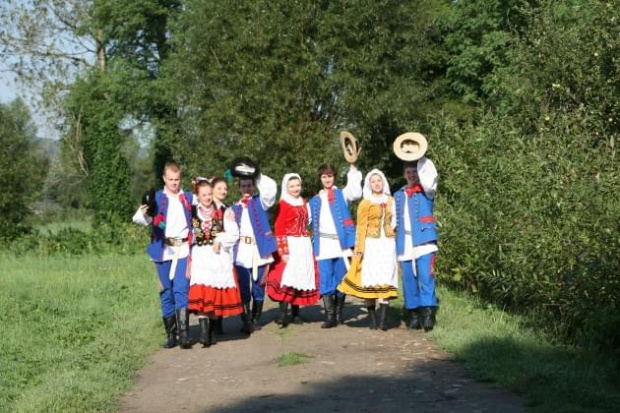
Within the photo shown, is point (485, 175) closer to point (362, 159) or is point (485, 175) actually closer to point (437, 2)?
point (362, 159)

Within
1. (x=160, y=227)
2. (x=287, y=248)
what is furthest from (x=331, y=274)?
(x=160, y=227)

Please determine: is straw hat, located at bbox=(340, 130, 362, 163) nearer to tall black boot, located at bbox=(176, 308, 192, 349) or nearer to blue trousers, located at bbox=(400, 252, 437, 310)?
blue trousers, located at bbox=(400, 252, 437, 310)

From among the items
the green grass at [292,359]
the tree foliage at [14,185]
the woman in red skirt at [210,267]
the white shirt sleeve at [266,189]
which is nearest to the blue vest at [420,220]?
the white shirt sleeve at [266,189]

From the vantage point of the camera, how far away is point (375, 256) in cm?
1152

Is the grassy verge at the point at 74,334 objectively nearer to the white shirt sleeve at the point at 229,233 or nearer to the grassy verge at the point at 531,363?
the white shirt sleeve at the point at 229,233

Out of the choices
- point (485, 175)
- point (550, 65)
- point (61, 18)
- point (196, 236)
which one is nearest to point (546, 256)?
point (485, 175)

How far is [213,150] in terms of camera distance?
2844 centimetres

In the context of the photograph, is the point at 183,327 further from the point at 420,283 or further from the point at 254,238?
the point at 420,283

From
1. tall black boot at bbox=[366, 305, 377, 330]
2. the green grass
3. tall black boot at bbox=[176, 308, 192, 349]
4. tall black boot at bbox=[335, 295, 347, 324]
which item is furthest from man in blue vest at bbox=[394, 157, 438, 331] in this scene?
tall black boot at bbox=[176, 308, 192, 349]

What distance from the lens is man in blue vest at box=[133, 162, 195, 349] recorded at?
10.7 meters

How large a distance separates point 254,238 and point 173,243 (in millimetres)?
1455

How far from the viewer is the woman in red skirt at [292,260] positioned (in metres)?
12.1

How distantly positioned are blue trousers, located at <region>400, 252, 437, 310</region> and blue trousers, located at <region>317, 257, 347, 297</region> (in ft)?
3.59

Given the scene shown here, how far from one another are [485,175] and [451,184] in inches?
66.3
